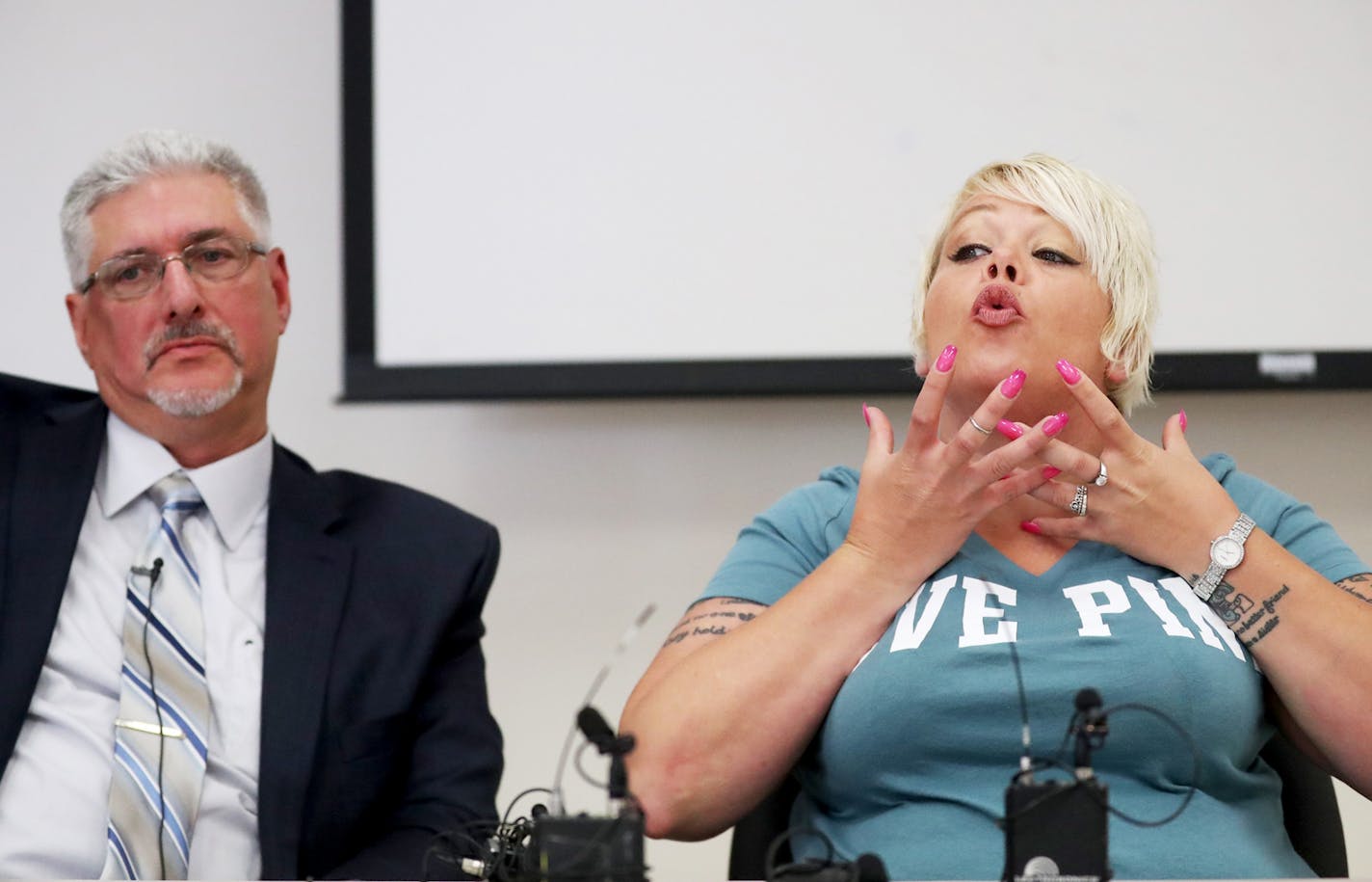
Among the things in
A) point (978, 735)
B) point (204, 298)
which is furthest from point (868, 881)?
point (204, 298)

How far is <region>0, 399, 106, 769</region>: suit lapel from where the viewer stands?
167cm

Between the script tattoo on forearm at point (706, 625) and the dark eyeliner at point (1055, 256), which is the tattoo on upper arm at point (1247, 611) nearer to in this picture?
the dark eyeliner at point (1055, 256)

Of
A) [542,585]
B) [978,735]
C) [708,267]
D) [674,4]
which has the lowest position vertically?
[542,585]

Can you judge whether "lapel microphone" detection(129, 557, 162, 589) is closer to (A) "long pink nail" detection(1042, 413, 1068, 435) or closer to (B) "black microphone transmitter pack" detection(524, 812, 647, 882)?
(B) "black microphone transmitter pack" detection(524, 812, 647, 882)

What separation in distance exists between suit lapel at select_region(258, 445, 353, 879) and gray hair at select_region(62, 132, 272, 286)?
1.18ft

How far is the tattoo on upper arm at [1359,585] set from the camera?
150 centimetres

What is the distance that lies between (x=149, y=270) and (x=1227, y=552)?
1347 millimetres

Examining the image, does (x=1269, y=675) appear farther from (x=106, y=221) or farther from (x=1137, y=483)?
(x=106, y=221)

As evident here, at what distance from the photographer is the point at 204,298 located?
1854mm

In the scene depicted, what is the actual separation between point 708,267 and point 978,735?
118cm

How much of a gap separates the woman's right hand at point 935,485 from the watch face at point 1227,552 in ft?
0.62

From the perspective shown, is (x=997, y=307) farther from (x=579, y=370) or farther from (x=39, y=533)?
(x=39, y=533)

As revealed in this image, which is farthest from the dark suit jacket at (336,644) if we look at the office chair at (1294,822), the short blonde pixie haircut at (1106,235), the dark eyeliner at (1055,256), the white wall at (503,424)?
the dark eyeliner at (1055,256)

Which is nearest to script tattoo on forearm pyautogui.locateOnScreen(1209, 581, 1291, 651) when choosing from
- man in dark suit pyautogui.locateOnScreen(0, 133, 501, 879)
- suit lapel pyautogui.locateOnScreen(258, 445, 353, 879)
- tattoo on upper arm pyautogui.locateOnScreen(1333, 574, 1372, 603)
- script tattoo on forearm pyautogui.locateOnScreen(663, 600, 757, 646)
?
tattoo on upper arm pyautogui.locateOnScreen(1333, 574, 1372, 603)
